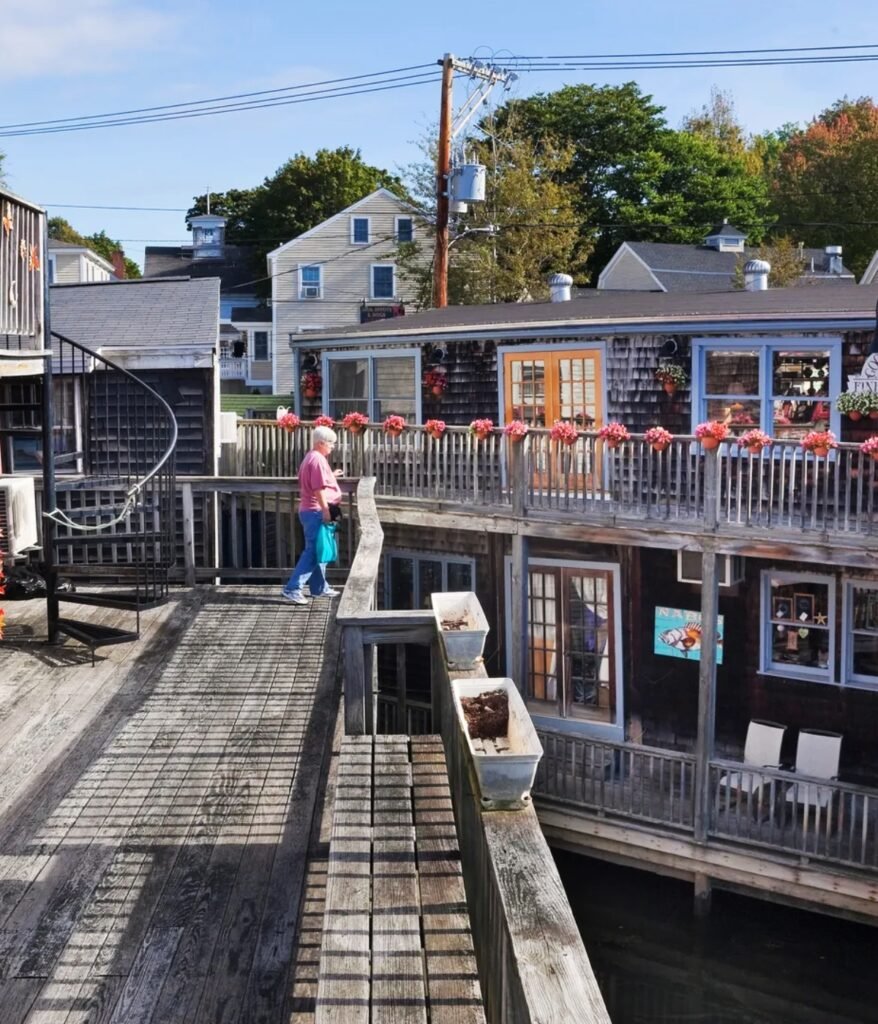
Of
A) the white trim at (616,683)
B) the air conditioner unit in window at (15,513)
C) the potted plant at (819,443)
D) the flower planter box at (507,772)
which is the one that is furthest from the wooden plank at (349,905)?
the white trim at (616,683)

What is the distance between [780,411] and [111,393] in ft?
29.4

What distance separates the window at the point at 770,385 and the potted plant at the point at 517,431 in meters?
2.86

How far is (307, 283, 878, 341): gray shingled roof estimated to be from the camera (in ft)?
49.9

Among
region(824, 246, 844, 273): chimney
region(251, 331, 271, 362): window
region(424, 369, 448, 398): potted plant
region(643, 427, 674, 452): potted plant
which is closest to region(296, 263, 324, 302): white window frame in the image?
region(251, 331, 271, 362): window

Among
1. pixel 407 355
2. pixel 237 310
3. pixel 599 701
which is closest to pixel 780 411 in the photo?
pixel 599 701

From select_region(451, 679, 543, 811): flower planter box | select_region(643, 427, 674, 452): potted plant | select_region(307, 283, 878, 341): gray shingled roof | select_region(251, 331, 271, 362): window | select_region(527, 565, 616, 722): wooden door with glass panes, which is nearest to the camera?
select_region(451, 679, 543, 811): flower planter box

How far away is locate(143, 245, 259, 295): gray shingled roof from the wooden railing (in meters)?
42.6

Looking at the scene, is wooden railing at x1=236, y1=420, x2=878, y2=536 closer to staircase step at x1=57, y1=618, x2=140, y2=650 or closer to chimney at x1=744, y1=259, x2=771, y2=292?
chimney at x1=744, y1=259, x2=771, y2=292

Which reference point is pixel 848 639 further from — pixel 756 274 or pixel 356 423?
pixel 756 274

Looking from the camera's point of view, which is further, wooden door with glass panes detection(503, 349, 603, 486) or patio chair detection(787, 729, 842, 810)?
wooden door with glass panes detection(503, 349, 603, 486)

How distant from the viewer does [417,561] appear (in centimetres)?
1891

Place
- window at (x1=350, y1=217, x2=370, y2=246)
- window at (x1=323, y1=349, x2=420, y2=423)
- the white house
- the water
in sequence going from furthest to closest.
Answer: window at (x1=350, y1=217, x2=370, y2=246), the white house, window at (x1=323, y1=349, x2=420, y2=423), the water

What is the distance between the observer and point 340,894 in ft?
11.3

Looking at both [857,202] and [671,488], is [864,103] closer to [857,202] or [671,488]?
[857,202]
